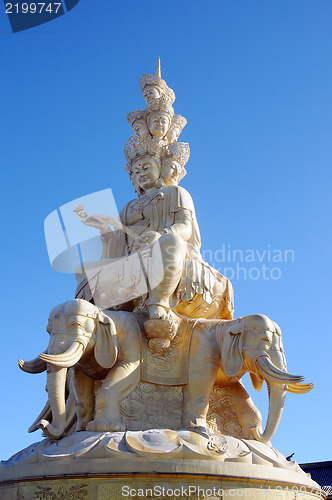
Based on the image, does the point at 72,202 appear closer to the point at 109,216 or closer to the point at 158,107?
the point at 109,216

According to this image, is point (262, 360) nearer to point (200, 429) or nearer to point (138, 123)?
point (200, 429)

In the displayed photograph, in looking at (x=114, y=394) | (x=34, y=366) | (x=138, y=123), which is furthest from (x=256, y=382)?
(x=138, y=123)

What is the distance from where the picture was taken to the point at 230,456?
698 centimetres

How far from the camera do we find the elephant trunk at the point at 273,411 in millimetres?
7605

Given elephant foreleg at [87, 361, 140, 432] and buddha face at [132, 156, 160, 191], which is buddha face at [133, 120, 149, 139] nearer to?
buddha face at [132, 156, 160, 191]

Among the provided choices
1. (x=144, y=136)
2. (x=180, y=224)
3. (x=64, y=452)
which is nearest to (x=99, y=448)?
(x=64, y=452)

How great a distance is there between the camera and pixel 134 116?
11.3 m

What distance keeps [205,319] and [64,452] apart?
9.20 ft

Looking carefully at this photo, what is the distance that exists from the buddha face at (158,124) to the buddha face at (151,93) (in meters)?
0.52

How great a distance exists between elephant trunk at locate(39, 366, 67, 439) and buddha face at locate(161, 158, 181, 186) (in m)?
4.28

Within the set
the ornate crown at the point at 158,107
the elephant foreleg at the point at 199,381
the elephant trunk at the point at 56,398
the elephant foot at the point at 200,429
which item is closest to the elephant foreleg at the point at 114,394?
the elephant trunk at the point at 56,398

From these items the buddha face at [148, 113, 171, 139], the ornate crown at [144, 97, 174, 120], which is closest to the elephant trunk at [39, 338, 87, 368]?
the buddha face at [148, 113, 171, 139]

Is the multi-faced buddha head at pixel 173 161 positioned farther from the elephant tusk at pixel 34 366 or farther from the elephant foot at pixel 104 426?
the elephant foot at pixel 104 426

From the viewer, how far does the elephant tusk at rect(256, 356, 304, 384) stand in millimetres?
7418
